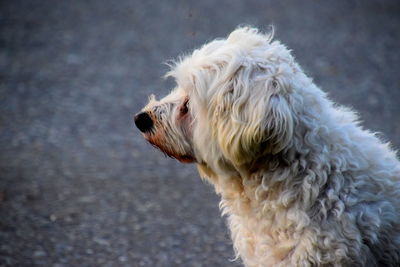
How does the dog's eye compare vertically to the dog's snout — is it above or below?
below

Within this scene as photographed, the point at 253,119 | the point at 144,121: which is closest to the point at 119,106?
the point at 144,121

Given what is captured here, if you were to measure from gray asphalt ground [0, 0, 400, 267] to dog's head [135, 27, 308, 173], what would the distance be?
1456mm

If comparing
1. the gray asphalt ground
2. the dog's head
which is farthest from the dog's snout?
the gray asphalt ground

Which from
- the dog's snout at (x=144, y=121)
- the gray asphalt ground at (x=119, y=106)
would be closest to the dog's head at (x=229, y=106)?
the dog's snout at (x=144, y=121)

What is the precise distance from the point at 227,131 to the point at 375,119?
4586mm

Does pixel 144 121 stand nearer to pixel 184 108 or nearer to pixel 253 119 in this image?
pixel 184 108

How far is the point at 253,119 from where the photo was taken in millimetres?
2932

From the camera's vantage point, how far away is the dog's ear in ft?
9.59

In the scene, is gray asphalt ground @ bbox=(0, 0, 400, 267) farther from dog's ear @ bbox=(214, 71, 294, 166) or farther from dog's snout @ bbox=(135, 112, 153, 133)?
dog's ear @ bbox=(214, 71, 294, 166)

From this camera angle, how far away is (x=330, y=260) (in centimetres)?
301

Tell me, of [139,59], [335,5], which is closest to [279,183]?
[139,59]

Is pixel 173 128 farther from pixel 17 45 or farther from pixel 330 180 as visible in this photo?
pixel 17 45

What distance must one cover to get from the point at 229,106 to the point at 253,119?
0.17 metres

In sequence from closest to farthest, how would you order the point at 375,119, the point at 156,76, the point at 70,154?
the point at 70,154
the point at 375,119
the point at 156,76
